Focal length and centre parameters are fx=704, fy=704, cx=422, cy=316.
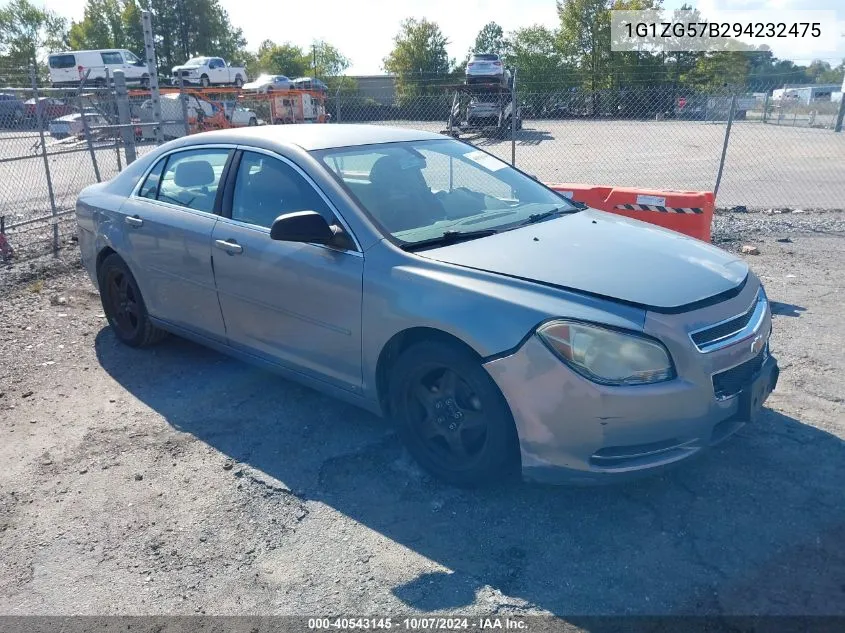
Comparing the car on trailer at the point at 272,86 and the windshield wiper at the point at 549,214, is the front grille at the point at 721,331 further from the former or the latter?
the car on trailer at the point at 272,86

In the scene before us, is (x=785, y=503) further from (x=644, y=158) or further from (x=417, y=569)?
(x=644, y=158)

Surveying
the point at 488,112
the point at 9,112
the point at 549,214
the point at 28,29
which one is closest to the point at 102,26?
the point at 28,29

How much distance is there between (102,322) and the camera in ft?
20.1

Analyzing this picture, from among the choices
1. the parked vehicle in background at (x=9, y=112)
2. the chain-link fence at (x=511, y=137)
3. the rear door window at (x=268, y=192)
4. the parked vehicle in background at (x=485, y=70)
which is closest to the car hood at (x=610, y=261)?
the rear door window at (x=268, y=192)

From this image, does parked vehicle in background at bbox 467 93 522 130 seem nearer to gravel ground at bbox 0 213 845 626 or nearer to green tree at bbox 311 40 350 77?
gravel ground at bbox 0 213 845 626

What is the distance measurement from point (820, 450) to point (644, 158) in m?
16.4

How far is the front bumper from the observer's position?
2.87 metres

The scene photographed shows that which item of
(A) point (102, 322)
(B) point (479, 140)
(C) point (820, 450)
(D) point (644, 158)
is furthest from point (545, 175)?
(C) point (820, 450)

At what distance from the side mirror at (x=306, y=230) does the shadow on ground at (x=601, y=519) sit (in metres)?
1.14

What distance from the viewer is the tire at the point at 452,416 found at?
3.12 meters

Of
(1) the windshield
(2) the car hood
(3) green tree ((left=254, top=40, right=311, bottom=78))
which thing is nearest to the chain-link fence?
(1) the windshield

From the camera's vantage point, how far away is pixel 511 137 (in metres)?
14.9

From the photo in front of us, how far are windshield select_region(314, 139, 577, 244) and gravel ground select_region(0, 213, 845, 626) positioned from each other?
123 centimetres

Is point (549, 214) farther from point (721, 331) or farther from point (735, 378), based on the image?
point (735, 378)
